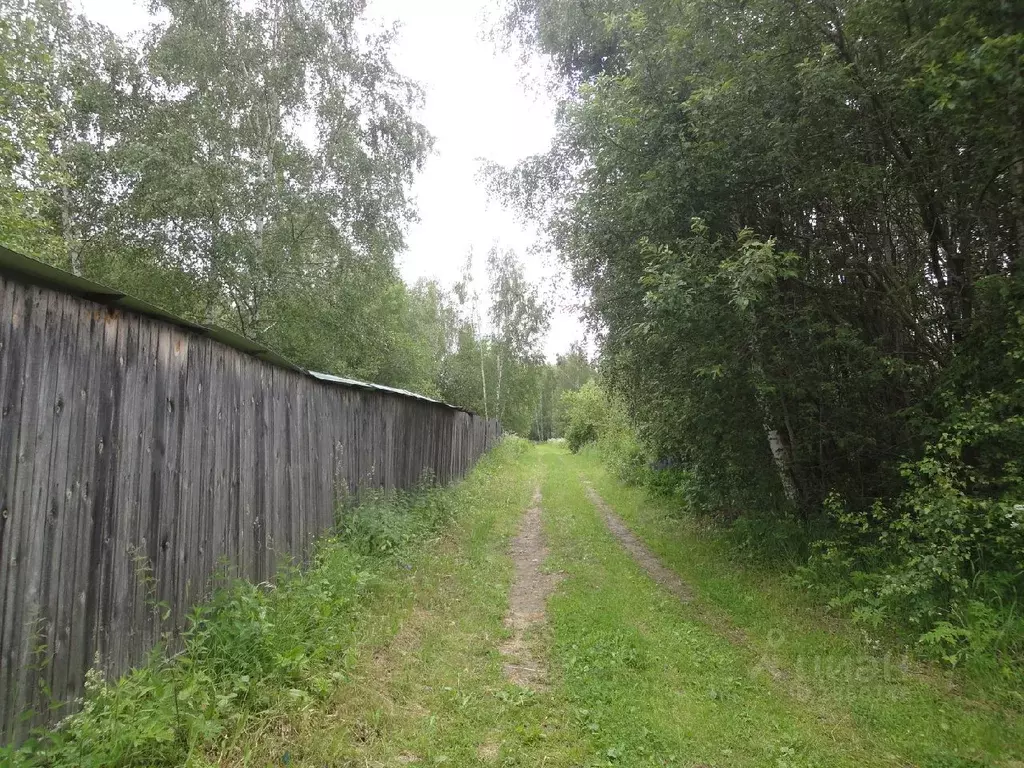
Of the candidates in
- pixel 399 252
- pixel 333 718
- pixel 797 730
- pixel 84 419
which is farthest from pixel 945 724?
pixel 399 252

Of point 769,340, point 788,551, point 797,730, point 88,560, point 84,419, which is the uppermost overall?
point 769,340

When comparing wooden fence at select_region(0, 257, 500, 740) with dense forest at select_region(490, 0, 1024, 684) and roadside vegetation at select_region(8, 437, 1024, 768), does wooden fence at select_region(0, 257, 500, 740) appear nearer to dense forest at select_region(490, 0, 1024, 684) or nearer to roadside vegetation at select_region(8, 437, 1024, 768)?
roadside vegetation at select_region(8, 437, 1024, 768)

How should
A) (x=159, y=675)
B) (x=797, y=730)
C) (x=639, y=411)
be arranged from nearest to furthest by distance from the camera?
(x=159, y=675) → (x=797, y=730) → (x=639, y=411)

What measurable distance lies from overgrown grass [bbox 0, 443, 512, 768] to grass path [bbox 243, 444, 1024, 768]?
0.49ft

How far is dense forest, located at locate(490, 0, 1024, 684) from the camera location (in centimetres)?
423

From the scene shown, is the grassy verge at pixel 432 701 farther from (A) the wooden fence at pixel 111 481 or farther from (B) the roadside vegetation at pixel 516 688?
(A) the wooden fence at pixel 111 481

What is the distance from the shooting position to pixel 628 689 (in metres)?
3.77

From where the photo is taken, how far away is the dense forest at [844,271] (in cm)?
423

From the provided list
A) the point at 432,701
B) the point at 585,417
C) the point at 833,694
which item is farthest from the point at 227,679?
the point at 585,417

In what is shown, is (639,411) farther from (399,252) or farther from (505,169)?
(399,252)

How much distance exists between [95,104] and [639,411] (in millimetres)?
13165

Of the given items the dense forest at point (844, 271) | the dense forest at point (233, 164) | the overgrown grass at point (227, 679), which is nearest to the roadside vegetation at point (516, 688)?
the overgrown grass at point (227, 679)

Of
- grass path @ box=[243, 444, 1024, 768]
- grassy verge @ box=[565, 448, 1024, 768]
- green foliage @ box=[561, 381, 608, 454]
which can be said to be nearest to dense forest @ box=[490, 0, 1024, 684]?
grassy verge @ box=[565, 448, 1024, 768]

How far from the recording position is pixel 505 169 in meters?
10.9
